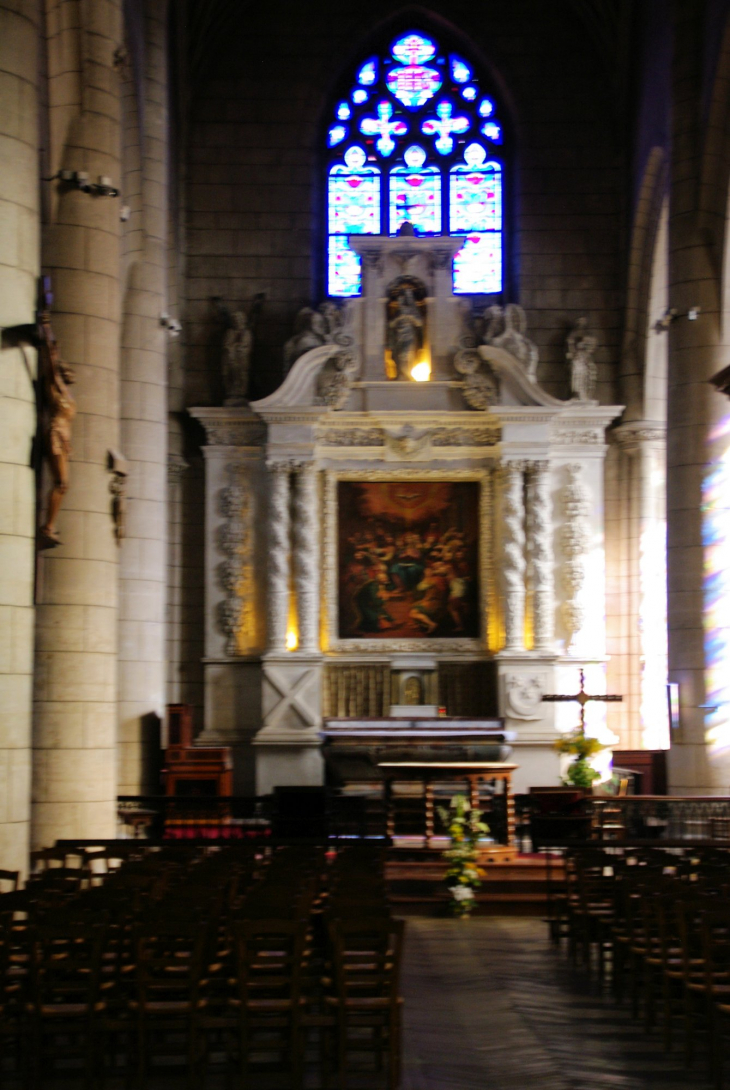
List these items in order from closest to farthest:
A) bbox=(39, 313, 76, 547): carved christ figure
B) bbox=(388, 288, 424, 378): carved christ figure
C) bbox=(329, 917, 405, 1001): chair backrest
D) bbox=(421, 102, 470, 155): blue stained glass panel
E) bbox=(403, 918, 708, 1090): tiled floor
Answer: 1. bbox=(329, 917, 405, 1001): chair backrest
2. bbox=(403, 918, 708, 1090): tiled floor
3. bbox=(39, 313, 76, 547): carved christ figure
4. bbox=(388, 288, 424, 378): carved christ figure
5. bbox=(421, 102, 470, 155): blue stained glass panel

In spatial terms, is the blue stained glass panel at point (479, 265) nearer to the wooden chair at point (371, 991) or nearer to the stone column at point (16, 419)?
the stone column at point (16, 419)

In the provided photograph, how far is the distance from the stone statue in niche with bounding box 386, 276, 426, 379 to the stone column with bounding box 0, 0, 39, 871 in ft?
40.6

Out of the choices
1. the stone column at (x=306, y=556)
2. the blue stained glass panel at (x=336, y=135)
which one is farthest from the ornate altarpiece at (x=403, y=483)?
the blue stained glass panel at (x=336, y=135)

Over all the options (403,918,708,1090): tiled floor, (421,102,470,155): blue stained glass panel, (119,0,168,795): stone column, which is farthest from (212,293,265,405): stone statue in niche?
(403,918,708,1090): tiled floor

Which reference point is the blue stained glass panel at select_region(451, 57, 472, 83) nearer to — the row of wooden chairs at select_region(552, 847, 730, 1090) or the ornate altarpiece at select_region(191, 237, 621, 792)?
the ornate altarpiece at select_region(191, 237, 621, 792)

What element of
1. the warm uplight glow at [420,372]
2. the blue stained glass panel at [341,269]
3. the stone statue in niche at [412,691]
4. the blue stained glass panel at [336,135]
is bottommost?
the stone statue in niche at [412,691]

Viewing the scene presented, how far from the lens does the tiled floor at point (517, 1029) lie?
8.21m

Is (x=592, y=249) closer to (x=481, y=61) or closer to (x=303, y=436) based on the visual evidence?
(x=481, y=61)

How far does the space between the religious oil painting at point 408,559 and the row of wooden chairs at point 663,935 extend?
10.7 metres

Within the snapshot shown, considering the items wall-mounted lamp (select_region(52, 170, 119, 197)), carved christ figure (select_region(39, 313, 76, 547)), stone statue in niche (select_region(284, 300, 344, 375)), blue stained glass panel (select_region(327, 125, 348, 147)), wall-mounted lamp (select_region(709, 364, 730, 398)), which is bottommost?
carved christ figure (select_region(39, 313, 76, 547))

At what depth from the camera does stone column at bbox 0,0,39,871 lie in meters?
12.2

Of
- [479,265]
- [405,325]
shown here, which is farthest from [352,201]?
[405,325]

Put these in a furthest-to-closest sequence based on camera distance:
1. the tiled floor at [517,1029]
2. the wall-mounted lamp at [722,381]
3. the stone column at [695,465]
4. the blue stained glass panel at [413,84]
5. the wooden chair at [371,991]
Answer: the blue stained glass panel at [413,84] < the stone column at [695,465] < the wall-mounted lamp at [722,381] < the tiled floor at [517,1029] < the wooden chair at [371,991]

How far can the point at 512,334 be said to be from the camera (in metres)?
24.8
